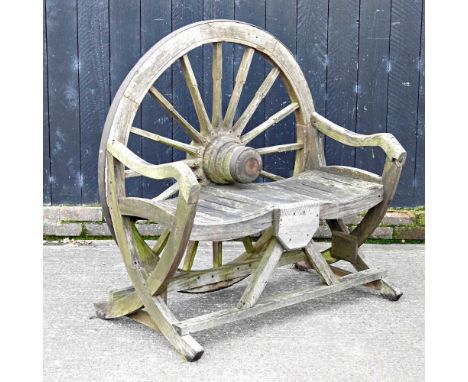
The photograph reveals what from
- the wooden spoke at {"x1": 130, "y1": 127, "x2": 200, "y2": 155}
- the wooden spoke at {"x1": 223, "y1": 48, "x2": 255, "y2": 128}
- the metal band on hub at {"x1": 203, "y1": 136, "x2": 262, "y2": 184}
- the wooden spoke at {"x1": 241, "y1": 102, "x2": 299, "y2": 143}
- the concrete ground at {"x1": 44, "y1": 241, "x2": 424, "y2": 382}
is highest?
the wooden spoke at {"x1": 223, "y1": 48, "x2": 255, "y2": 128}

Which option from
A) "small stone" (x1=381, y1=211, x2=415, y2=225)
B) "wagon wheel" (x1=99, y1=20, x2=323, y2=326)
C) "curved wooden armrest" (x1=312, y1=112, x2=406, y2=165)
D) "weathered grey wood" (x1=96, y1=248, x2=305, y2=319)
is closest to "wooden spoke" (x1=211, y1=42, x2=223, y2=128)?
"wagon wheel" (x1=99, y1=20, x2=323, y2=326)

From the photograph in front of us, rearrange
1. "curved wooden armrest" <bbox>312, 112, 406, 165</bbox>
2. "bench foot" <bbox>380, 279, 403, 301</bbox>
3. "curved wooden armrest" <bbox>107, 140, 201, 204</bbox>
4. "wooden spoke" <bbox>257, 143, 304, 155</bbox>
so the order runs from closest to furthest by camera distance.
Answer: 1. "curved wooden armrest" <bbox>107, 140, 201, 204</bbox>
2. "curved wooden armrest" <bbox>312, 112, 406, 165</bbox>
3. "bench foot" <bbox>380, 279, 403, 301</bbox>
4. "wooden spoke" <bbox>257, 143, 304, 155</bbox>

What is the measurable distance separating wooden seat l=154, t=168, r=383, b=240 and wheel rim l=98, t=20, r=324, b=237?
0.50 ft

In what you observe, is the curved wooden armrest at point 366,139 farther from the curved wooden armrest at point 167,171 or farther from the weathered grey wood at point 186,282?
the curved wooden armrest at point 167,171

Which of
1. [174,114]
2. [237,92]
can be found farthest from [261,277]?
[237,92]

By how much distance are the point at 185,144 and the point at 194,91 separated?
0.80ft

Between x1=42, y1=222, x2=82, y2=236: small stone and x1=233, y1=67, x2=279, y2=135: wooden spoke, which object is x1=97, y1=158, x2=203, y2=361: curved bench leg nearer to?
x1=233, y1=67, x2=279, y2=135: wooden spoke

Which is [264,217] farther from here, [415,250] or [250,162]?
[415,250]

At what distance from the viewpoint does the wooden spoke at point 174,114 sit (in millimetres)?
3092

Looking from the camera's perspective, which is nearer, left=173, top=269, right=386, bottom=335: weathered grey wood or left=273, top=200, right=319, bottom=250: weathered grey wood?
left=173, top=269, right=386, bottom=335: weathered grey wood

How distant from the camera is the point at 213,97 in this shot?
336cm

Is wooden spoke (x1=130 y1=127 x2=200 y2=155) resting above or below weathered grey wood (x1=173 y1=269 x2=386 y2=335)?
above

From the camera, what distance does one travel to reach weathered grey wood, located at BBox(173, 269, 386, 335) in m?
2.77

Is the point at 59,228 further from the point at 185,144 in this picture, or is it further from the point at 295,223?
the point at 295,223
